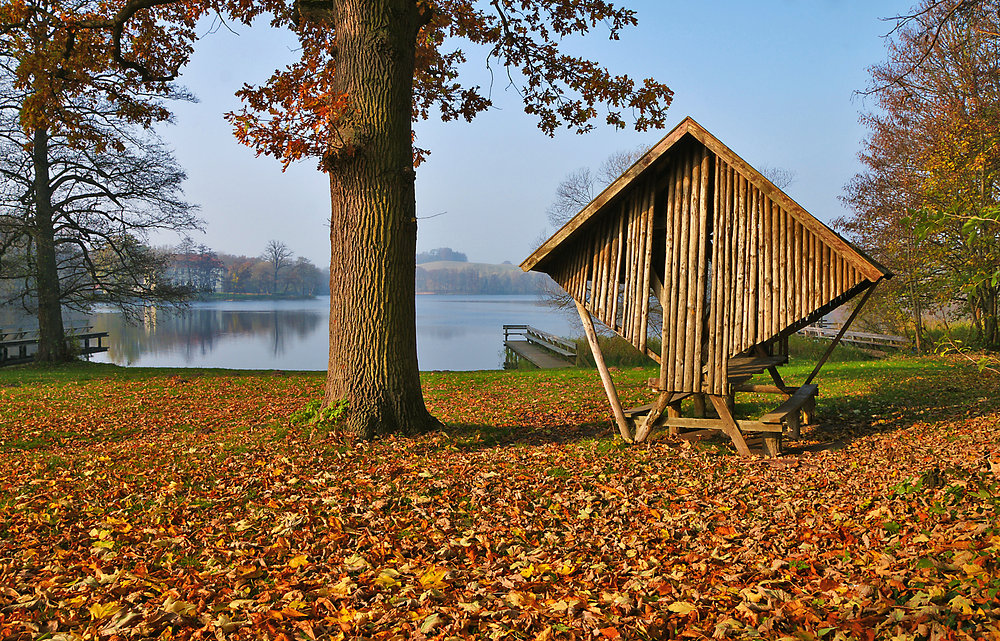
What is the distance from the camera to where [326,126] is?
7.48 meters

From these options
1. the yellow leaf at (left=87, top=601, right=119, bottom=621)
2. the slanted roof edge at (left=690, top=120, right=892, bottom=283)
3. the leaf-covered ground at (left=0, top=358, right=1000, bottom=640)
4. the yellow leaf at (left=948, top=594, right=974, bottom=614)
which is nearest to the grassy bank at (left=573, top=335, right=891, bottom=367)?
the leaf-covered ground at (left=0, top=358, right=1000, bottom=640)

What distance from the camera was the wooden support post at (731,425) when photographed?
25.1 ft

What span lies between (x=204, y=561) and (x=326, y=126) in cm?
511

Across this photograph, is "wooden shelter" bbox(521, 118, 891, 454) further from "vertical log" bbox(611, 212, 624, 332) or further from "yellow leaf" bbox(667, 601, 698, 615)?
"yellow leaf" bbox(667, 601, 698, 615)

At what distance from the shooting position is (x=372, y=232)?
7.73 meters

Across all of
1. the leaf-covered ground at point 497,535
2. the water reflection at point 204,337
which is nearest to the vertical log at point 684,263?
the leaf-covered ground at point 497,535

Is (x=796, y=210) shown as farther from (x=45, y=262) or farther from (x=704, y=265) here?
(x=45, y=262)

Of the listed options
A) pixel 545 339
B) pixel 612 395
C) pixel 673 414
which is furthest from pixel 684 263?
pixel 545 339

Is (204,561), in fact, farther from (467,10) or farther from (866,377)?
(866,377)

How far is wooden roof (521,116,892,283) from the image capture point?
6855 mm

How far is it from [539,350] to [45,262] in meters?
22.5

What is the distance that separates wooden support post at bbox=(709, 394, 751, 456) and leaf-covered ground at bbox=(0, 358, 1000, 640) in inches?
8.9

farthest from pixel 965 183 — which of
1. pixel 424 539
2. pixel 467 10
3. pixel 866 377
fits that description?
pixel 424 539

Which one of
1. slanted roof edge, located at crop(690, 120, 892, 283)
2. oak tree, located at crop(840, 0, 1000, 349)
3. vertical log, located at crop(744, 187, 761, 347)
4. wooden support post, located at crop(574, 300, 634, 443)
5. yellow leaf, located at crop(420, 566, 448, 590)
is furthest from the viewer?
oak tree, located at crop(840, 0, 1000, 349)
